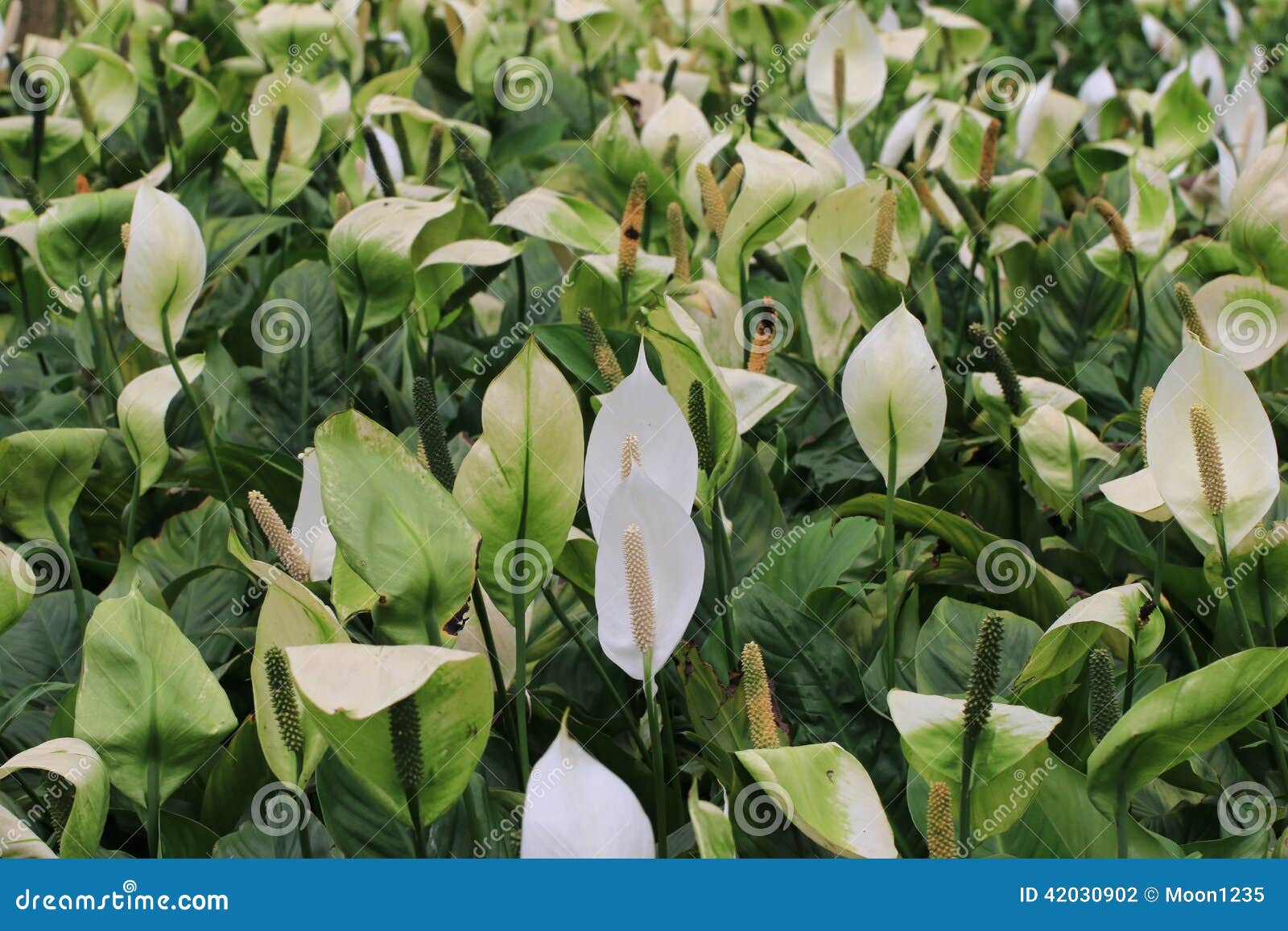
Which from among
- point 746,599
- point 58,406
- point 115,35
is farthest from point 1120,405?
point 115,35

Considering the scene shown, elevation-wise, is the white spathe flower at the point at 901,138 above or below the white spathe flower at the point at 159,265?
below

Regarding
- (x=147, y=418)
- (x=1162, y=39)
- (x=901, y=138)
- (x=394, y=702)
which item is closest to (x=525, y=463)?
(x=394, y=702)

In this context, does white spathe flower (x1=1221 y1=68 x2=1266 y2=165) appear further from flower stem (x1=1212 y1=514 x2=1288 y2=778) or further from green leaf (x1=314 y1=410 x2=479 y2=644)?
green leaf (x1=314 y1=410 x2=479 y2=644)

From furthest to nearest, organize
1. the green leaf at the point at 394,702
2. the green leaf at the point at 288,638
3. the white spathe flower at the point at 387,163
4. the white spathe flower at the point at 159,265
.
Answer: the white spathe flower at the point at 387,163 < the white spathe flower at the point at 159,265 < the green leaf at the point at 288,638 < the green leaf at the point at 394,702

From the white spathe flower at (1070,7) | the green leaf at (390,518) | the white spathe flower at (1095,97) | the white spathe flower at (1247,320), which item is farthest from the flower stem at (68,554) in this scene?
the white spathe flower at (1070,7)

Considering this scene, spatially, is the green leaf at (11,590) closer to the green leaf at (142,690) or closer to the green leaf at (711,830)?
the green leaf at (142,690)

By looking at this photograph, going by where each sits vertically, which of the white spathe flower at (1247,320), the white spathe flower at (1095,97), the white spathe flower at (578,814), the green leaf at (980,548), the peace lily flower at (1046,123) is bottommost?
the white spathe flower at (1095,97)

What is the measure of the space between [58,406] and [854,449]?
2.32ft

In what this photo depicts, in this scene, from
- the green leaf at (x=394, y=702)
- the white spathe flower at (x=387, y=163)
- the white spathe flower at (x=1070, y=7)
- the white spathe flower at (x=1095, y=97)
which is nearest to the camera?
the green leaf at (x=394, y=702)

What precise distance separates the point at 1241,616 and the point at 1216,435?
0.39ft

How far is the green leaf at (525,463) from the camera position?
2.13 feet

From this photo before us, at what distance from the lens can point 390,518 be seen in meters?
0.60

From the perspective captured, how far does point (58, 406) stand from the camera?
115 centimetres

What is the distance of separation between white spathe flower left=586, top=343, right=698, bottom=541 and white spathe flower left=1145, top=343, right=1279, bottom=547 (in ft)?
0.84
